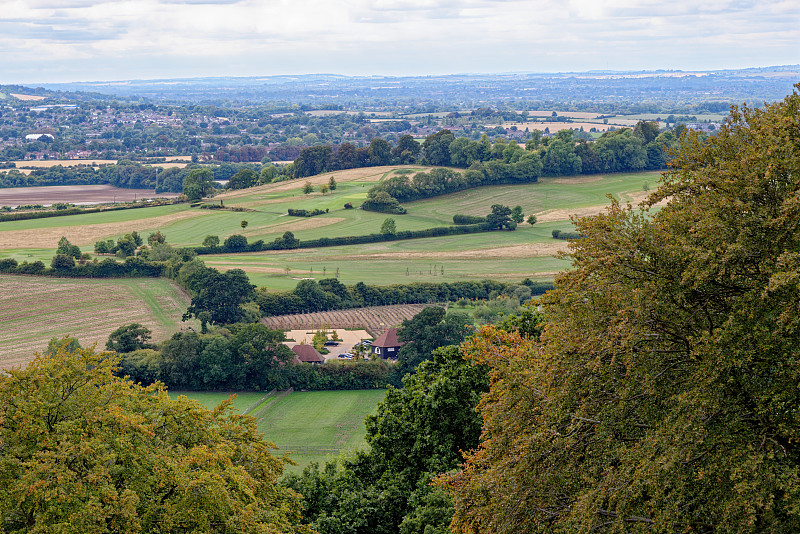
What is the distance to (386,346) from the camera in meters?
60.4

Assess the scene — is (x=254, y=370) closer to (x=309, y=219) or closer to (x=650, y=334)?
(x=650, y=334)

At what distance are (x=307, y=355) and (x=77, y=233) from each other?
2182 inches

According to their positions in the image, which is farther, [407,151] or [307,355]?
[407,151]

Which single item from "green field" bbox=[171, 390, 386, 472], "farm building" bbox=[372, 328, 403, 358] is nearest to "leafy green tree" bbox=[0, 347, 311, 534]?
"green field" bbox=[171, 390, 386, 472]

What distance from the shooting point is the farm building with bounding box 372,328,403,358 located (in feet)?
198

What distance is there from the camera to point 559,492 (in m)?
13.5

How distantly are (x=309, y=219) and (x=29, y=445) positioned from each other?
92773 millimetres

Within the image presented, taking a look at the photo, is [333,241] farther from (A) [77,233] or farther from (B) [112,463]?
(B) [112,463]

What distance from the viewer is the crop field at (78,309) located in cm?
6063

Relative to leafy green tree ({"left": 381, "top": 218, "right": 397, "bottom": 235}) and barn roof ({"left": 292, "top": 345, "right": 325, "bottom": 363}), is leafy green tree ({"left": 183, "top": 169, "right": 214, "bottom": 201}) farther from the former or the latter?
barn roof ({"left": 292, "top": 345, "right": 325, "bottom": 363})

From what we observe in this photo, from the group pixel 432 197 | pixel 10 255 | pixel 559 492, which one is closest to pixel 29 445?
pixel 559 492

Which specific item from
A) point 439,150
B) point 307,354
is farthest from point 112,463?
point 439,150

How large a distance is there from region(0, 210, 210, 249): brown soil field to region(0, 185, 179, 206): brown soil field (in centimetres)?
3504

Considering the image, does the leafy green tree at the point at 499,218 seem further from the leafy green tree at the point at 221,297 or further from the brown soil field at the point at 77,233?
the brown soil field at the point at 77,233
